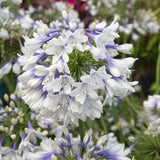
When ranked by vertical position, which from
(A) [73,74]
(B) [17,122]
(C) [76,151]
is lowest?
(C) [76,151]

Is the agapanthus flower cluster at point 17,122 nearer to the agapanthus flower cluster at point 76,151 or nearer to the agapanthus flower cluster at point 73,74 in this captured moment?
the agapanthus flower cluster at point 76,151

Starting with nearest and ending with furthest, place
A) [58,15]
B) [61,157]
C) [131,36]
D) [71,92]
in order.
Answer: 1. [71,92]
2. [61,157]
3. [58,15]
4. [131,36]

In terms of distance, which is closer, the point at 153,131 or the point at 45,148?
the point at 45,148

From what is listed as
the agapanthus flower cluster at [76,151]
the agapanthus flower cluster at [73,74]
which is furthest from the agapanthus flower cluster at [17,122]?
the agapanthus flower cluster at [73,74]

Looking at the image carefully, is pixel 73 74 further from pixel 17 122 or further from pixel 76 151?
pixel 17 122

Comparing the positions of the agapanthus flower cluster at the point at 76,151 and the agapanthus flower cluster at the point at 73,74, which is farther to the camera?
the agapanthus flower cluster at the point at 76,151

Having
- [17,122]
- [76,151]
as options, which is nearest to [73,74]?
[76,151]

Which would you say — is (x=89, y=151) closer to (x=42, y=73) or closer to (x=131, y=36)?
(x=42, y=73)

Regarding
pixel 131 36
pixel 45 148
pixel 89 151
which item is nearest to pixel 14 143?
pixel 45 148
